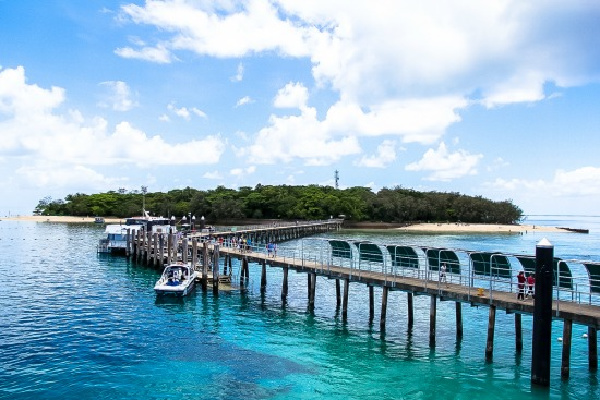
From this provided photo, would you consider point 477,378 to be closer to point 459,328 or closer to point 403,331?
point 459,328

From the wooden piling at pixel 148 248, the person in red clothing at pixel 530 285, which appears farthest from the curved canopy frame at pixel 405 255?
the wooden piling at pixel 148 248

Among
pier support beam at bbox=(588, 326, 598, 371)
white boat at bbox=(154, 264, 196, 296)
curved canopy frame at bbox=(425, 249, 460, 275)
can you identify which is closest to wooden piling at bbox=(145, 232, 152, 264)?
white boat at bbox=(154, 264, 196, 296)

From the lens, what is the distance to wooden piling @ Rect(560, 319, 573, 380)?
23.7 metres

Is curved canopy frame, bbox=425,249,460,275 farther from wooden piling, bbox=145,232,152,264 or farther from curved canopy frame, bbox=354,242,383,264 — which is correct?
wooden piling, bbox=145,232,152,264

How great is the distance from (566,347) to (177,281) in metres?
30.2

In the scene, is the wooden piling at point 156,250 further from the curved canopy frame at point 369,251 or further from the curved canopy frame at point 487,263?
the curved canopy frame at point 487,263

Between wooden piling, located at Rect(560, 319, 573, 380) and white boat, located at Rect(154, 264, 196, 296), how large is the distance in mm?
29114

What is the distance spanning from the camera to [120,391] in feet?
74.6

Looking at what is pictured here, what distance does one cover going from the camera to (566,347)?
23812 millimetres

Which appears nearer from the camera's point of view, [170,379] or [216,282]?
[170,379]

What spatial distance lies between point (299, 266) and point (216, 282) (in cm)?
958

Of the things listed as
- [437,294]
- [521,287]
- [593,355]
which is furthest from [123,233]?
[593,355]

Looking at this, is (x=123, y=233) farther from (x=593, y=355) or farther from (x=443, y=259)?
(x=593, y=355)

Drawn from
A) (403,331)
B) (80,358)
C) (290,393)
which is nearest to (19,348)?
→ (80,358)
